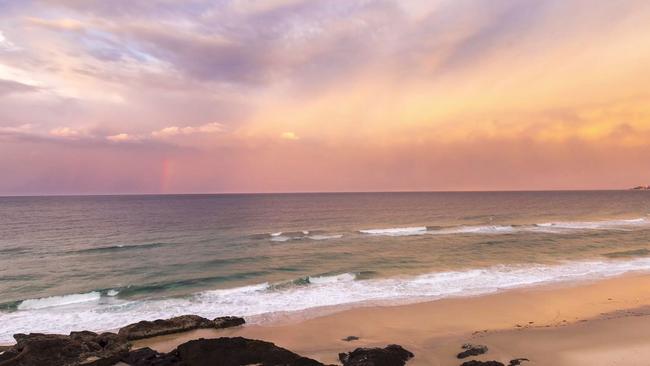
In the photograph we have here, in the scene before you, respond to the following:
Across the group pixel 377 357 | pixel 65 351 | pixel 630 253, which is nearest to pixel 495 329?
pixel 377 357

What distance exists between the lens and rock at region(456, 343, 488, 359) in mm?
13078

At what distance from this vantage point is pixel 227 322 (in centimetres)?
1698

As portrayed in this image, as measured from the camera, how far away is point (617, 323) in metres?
16.0

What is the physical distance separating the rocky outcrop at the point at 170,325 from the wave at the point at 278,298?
1.37 metres

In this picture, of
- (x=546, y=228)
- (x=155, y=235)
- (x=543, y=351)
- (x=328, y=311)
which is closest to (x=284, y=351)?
(x=328, y=311)

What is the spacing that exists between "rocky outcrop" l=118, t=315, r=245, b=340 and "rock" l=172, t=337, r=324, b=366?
3.07m

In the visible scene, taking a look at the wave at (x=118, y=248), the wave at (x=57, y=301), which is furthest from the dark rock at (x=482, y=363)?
the wave at (x=118, y=248)

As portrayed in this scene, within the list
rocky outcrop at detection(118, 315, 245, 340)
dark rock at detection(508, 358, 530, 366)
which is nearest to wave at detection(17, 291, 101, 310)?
rocky outcrop at detection(118, 315, 245, 340)

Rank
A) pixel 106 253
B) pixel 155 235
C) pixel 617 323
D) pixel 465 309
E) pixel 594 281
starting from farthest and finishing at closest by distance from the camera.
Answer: pixel 155 235, pixel 106 253, pixel 594 281, pixel 465 309, pixel 617 323

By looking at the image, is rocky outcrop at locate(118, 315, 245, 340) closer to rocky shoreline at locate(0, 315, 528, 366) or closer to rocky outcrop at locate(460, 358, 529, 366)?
rocky shoreline at locate(0, 315, 528, 366)

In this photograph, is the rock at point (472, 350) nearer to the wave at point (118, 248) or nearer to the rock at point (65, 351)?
the rock at point (65, 351)

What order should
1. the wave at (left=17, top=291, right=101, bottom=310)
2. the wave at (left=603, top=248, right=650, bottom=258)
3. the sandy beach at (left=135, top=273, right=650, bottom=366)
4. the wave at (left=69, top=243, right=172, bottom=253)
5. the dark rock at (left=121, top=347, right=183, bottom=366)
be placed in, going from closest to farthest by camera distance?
the dark rock at (left=121, top=347, right=183, bottom=366) < the sandy beach at (left=135, top=273, right=650, bottom=366) < the wave at (left=17, top=291, right=101, bottom=310) < the wave at (left=603, top=248, right=650, bottom=258) < the wave at (left=69, top=243, right=172, bottom=253)

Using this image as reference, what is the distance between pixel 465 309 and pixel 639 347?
6622 millimetres

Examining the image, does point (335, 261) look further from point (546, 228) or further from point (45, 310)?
point (546, 228)
